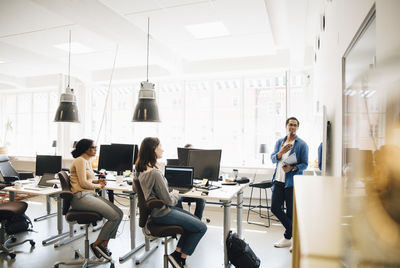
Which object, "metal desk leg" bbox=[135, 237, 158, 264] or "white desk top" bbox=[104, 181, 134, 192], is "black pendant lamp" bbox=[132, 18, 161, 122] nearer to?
"white desk top" bbox=[104, 181, 134, 192]

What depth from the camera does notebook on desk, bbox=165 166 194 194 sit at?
10.5ft

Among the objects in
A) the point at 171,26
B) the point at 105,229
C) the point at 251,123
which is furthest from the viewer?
the point at 251,123

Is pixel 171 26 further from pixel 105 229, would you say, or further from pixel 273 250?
pixel 273 250

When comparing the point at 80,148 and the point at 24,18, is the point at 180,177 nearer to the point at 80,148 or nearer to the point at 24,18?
the point at 80,148

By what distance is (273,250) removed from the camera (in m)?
3.39

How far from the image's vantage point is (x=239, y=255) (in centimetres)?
271

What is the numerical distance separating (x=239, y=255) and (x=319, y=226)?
2.14m

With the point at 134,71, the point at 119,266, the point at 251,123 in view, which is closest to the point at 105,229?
the point at 119,266

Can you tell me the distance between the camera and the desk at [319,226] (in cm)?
62

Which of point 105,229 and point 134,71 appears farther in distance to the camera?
point 134,71

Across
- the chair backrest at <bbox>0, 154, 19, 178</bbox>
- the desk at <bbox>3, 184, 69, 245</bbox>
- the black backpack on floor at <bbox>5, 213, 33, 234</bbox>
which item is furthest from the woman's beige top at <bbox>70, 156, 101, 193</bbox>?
the chair backrest at <bbox>0, 154, 19, 178</bbox>

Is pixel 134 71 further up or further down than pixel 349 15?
further up

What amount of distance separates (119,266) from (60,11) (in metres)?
3.02

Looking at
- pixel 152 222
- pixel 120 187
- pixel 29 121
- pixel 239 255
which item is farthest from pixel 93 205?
pixel 29 121
